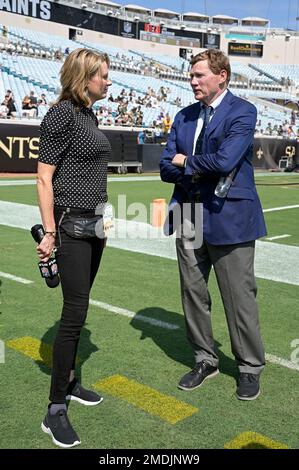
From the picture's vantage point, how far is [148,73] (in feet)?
165

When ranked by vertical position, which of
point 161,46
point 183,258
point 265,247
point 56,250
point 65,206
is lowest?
point 265,247

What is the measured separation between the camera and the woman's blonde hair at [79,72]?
2561 millimetres

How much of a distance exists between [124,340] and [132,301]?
0.91 meters

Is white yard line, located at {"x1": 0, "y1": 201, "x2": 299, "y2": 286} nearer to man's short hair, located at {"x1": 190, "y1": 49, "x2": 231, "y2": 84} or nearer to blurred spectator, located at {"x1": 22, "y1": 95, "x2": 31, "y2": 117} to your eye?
man's short hair, located at {"x1": 190, "y1": 49, "x2": 231, "y2": 84}

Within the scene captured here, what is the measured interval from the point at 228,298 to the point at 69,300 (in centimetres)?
98

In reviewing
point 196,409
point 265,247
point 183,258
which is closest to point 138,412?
point 196,409

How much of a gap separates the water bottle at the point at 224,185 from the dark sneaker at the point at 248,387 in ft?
3.61

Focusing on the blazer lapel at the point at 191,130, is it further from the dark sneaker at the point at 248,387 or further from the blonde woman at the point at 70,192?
the dark sneaker at the point at 248,387

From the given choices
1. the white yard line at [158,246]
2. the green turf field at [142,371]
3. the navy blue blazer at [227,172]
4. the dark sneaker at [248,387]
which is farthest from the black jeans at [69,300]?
the white yard line at [158,246]

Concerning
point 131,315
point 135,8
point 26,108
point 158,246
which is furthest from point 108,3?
point 131,315

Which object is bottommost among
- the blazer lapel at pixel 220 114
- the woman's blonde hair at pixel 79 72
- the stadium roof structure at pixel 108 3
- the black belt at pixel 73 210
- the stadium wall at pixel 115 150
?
the stadium wall at pixel 115 150

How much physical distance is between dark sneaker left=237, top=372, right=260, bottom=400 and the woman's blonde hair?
184 cm

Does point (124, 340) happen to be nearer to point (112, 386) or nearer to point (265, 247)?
point (112, 386)

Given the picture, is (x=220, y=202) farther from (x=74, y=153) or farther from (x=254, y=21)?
(x=254, y=21)
